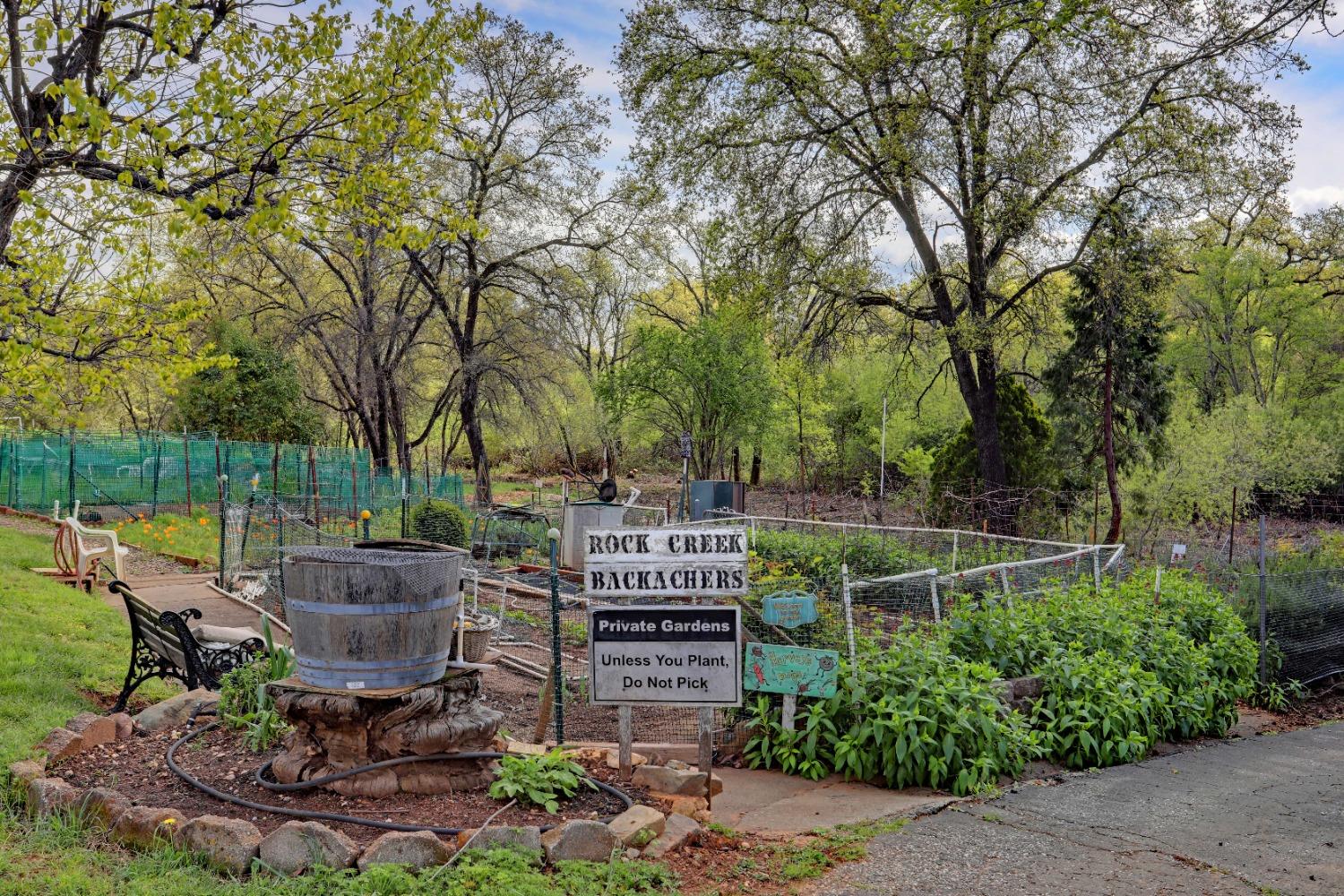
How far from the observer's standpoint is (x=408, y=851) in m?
4.85

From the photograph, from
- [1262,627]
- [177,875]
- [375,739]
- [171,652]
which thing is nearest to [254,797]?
[375,739]

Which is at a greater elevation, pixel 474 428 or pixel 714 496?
pixel 474 428

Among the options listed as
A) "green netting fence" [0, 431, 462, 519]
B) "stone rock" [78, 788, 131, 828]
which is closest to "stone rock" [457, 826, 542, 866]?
Answer: "stone rock" [78, 788, 131, 828]

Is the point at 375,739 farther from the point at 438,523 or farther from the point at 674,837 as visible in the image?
the point at 438,523

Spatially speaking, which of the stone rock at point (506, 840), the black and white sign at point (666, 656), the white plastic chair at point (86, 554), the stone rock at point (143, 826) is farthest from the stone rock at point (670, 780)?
the white plastic chair at point (86, 554)

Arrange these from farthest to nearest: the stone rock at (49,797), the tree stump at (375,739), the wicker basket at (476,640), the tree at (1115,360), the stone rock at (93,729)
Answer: the tree at (1115,360) < the wicker basket at (476,640) < the stone rock at (93,729) < the tree stump at (375,739) < the stone rock at (49,797)

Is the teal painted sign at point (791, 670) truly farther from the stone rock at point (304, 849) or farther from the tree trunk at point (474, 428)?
the tree trunk at point (474, 428)

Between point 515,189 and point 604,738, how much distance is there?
23042 millimetres

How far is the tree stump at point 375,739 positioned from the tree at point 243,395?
→ 2631 cm

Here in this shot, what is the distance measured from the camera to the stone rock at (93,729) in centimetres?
639

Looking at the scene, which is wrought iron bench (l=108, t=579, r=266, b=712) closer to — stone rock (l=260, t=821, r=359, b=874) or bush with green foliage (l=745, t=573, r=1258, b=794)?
stone rock (l=260, t=821, r=359, b=874)

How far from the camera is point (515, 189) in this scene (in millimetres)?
28781

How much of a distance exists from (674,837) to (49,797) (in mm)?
3407

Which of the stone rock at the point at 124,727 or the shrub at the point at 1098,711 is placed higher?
the stone rock at the point at 124,727
